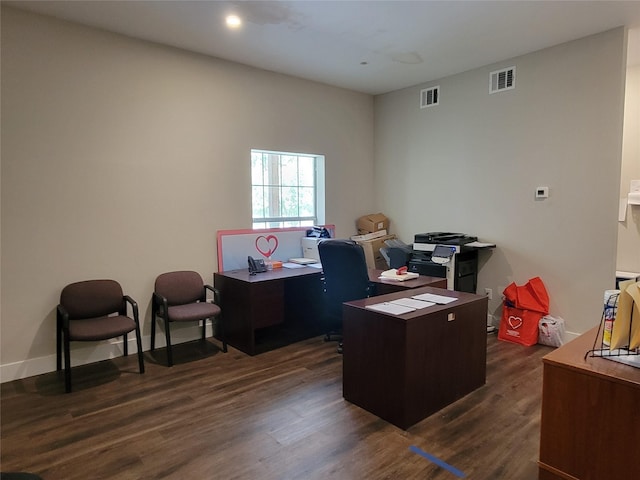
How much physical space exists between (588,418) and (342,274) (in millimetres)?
2183

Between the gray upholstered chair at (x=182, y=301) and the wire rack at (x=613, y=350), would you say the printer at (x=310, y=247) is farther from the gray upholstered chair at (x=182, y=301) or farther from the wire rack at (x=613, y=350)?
the wire rack at (x=613, y=350)

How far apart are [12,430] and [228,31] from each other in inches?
136

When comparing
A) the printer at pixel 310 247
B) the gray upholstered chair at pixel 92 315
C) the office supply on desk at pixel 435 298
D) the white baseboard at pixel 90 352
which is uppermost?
the printer at pixel 310 247

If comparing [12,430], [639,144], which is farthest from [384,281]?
[639,144]

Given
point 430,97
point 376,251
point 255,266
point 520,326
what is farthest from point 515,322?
point 430,97

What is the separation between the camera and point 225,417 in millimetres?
2699

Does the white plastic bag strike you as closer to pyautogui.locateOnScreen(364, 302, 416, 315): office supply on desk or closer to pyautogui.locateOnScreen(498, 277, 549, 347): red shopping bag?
pyautogui.locateOnScreen(498, 277, 549, 347): red shopping bag

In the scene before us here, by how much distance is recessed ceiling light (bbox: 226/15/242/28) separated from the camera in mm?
3287

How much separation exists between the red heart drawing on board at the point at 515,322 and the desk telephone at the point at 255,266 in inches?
104

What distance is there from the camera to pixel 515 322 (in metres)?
4.15

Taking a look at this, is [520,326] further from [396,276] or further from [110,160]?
[110,160]

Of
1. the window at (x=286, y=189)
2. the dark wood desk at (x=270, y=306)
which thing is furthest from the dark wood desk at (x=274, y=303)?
the window at (x=286, y=189)

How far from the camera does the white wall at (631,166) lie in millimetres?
4543

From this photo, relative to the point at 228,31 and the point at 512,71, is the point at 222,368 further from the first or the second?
the point at 512,71
